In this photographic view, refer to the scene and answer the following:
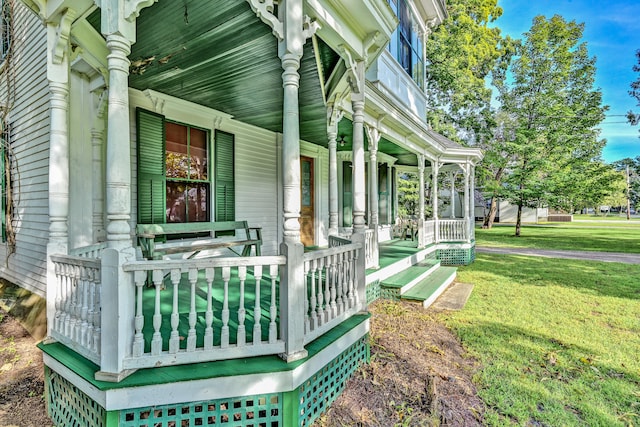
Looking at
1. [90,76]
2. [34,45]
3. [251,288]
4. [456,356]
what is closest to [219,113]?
[90,76]

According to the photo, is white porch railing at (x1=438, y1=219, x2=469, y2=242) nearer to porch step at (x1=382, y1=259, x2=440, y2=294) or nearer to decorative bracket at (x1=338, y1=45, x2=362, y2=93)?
porch step at (x1=382, y1=259, x2=440, y2=294)

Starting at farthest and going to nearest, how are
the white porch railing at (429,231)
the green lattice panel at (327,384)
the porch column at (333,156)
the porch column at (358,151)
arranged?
the white porch railing at (429,231), the porch column at (333,156), the porch column at (358,151), the green lattice panel at (327,384)

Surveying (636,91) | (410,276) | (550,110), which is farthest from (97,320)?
(550,110)

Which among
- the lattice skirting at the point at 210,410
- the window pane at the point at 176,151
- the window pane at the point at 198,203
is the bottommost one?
the lattice skirting at the point at 210,410

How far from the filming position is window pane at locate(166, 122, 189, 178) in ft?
15.3

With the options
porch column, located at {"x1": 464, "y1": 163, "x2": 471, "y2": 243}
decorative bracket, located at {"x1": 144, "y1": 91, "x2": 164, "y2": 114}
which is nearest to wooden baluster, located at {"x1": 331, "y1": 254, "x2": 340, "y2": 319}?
decorative bracket, located at {"x1": 144, "y1": 91, "x2": 164, "y2": 114}

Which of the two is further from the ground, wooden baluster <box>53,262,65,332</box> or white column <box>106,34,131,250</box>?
white column <box>106,34,131,250</box>

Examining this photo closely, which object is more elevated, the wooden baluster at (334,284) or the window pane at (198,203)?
the window pane at (198,203)

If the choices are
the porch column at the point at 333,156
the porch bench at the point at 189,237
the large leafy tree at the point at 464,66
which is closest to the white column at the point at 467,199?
the porch column at the point at 333,156

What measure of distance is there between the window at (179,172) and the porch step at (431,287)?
333cm

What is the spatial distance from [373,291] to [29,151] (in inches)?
214

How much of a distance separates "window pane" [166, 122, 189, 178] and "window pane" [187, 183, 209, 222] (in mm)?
279

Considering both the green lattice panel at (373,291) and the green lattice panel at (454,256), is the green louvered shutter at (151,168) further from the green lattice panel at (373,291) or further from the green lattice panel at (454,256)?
the green lattice panel at (454,256)

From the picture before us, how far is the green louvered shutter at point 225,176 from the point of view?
5.26 metres
